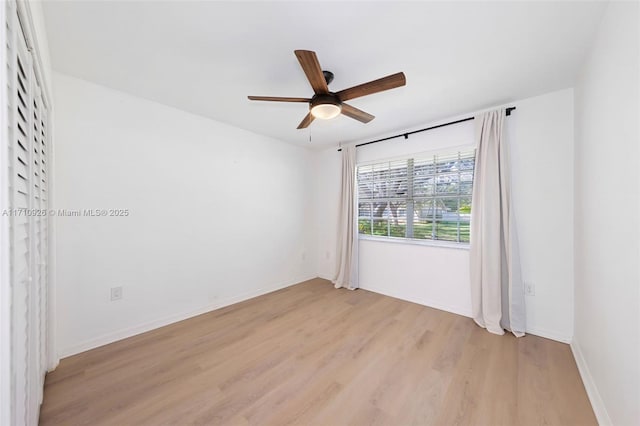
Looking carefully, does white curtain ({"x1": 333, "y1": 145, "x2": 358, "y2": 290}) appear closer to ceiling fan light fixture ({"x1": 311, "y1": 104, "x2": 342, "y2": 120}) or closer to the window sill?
the window sill

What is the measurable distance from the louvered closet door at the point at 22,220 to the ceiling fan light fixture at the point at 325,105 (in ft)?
4.75

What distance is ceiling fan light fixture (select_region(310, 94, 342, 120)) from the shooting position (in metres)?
1.78

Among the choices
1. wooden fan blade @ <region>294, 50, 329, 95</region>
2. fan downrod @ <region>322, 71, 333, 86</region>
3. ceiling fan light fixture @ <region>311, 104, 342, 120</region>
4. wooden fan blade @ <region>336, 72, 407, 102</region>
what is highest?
fan downrod @ <region>322, 71, 333, 86</region>

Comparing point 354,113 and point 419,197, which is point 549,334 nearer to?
point 419,197

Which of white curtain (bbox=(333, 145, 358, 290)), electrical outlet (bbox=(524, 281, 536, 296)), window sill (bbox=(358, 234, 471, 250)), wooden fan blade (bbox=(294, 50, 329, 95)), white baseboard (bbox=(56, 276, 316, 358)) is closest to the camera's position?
wooden fan blade (bbox=(294, 50, 329, 95))

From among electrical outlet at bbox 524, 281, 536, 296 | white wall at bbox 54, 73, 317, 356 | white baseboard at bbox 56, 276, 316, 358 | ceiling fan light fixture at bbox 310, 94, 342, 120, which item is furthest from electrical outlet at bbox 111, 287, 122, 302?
electrical outlet at bbox 524, 281, 536, 296

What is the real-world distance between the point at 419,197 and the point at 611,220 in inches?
75.3

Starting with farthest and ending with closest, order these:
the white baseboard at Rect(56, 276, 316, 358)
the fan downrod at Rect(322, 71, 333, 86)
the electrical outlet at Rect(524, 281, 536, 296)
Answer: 1. the electrical outlet at Rect(524, 281, 536, 296)
2. the white baseboard at Rect(56, 276, 316, 358)
3. the fan downrod at Rect(322, 71, 333, 86)

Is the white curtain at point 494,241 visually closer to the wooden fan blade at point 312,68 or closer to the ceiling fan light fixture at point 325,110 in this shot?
the ceiling fan light fixture at point 325,110

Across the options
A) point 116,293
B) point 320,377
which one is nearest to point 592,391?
point 320,377

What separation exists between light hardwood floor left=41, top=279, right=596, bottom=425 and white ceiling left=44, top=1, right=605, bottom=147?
2.37 m

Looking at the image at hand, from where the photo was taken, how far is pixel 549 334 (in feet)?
7.55

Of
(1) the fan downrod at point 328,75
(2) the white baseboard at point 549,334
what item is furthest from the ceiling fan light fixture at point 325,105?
(2) the white baseboard at point 549,334

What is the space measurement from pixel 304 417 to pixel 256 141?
315 centimetres
